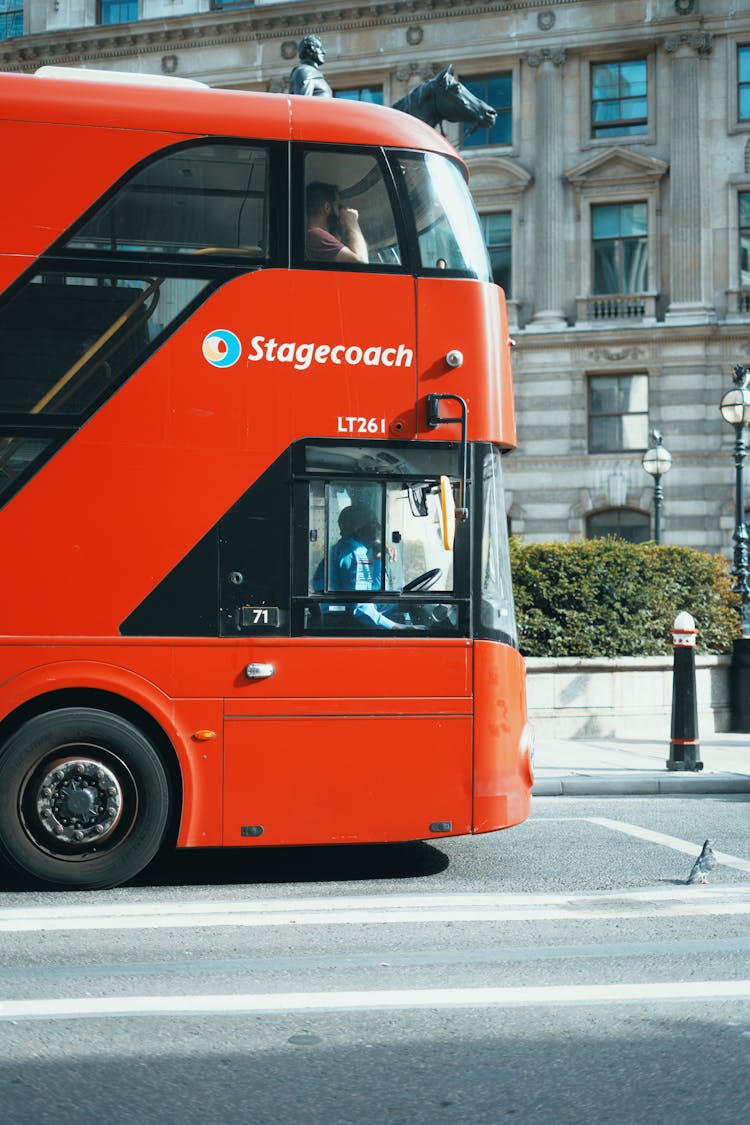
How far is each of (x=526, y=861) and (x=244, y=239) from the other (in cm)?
420

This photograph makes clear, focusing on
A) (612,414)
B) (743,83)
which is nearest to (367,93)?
(743,83)

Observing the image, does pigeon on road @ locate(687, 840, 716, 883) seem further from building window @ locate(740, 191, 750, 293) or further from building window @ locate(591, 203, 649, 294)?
building window @ locate(740, 191, 750, 293)

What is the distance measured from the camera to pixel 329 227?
7.68 metres

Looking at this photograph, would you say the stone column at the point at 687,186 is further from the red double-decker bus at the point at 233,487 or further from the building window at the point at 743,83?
the red double-decker bus at the point at 233,487

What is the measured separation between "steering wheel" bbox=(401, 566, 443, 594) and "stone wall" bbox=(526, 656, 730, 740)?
8.15 metres

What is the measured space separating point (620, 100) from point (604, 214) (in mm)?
3077

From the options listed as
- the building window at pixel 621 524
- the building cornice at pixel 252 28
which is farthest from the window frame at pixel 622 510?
the building cornice at pixel 252 28

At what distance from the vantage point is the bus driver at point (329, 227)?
301 inches

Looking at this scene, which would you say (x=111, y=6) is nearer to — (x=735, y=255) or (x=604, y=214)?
(x=604, y=214)

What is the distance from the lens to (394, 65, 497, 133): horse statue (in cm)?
907

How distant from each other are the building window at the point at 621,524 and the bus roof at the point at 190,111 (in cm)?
2771

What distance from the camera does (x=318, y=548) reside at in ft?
24.9

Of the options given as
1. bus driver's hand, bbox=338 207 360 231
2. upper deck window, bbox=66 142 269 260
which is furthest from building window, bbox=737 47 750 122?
upper deck window, bbox=66 142 269 260

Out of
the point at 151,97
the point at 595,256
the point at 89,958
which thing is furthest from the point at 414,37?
the point at 89,958
